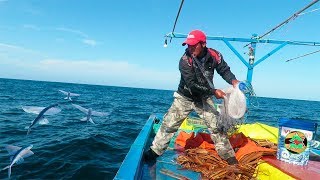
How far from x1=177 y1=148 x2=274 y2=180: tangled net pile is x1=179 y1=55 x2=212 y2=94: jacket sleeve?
1204mm

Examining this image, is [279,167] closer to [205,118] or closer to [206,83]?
[205,118]

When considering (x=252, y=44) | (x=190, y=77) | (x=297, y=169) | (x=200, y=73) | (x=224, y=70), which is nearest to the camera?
(x=297, y=169)

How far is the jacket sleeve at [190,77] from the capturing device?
501 centimetres

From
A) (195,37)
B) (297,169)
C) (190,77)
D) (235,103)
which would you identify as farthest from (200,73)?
(297,169)

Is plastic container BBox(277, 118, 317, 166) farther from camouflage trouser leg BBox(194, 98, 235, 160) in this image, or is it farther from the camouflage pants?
the camouflage pants

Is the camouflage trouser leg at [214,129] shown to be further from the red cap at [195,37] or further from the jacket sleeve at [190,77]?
the red cap at [195,37]

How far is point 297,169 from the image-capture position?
15.7 feet

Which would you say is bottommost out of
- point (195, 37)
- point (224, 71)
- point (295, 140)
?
point (295, 140)

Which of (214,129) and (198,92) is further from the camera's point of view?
(214,129)

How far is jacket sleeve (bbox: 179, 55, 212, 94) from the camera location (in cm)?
501

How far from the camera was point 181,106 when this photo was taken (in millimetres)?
5512

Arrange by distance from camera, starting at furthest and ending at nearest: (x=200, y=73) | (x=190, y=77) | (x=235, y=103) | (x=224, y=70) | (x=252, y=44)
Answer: (x=252, y=44), (x=224, y=70), (x=200, y=73), (x=190, y=77), (x=235, y=103)

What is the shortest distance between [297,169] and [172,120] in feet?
A: 7.18

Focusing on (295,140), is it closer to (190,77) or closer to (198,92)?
(198,92)
